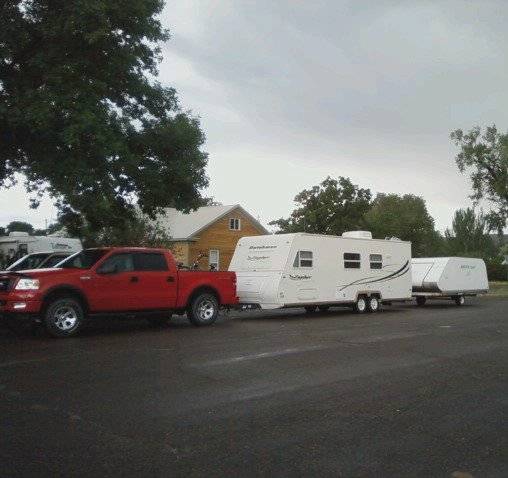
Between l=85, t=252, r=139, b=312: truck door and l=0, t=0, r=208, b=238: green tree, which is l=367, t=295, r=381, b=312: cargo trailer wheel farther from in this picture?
l=85, t=252, r=139, b=312: truck door

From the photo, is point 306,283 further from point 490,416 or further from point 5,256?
point 5,256

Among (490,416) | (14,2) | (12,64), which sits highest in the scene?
(14,2)

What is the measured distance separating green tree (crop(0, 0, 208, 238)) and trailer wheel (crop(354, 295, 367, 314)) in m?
7.39

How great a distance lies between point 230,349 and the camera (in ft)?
33.4

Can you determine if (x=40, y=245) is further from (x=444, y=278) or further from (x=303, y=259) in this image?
(x=444, y=278)

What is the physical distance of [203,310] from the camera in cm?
1442

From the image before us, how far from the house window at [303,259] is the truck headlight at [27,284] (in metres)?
8.46

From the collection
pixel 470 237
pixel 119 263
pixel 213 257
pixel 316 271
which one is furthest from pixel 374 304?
pixel 470 237

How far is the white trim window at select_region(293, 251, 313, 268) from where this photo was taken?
17.6 meters

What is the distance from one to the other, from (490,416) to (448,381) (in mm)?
1687

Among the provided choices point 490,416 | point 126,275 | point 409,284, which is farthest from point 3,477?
point 409,284

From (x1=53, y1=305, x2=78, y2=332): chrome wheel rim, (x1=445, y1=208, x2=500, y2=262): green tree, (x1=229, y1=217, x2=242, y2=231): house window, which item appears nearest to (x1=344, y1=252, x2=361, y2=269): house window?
(x1=53, y1=305, x2=78, y2=332): chrome wheel rim

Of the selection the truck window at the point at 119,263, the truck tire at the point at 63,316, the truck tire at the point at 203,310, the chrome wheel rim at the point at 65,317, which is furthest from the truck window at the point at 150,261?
the chrome wheel rim at the point at 65,317

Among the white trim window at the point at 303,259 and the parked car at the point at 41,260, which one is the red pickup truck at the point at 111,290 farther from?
the parked car at the point at 41,260
